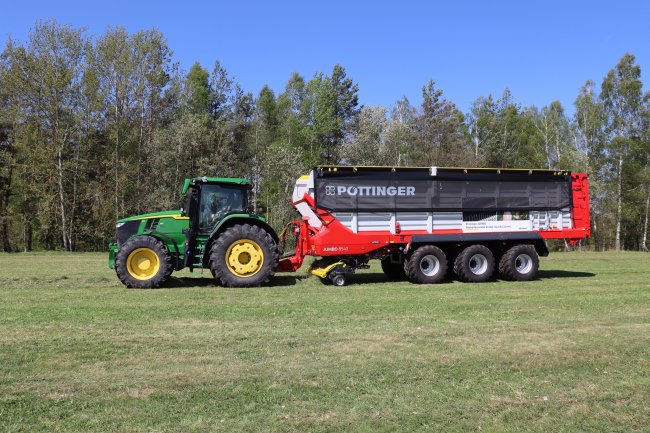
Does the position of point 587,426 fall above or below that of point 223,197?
below

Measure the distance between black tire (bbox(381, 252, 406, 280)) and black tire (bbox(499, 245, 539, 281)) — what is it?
2561 mm

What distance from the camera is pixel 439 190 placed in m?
13.5

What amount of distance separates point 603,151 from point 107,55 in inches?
1407

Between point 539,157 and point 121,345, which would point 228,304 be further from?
point 539,157

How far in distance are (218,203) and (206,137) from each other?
2240 cm

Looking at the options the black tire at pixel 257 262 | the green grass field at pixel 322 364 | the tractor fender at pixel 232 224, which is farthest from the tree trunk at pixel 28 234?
the green grass field at pixel 322 364

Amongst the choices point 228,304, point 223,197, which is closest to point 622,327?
point 228,304

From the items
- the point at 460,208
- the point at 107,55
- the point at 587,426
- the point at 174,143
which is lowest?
the point at 587,426

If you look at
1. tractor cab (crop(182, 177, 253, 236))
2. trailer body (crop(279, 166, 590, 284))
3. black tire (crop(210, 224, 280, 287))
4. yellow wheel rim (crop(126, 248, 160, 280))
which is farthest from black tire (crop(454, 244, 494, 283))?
yellow wheel rim (crop(126, 248, 160, 280))

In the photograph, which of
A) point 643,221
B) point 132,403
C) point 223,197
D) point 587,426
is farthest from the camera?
point 643,221

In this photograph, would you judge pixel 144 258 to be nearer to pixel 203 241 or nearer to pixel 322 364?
pixel 203 241

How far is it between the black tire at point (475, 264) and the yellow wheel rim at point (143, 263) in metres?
7.23

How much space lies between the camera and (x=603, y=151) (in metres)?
41.2

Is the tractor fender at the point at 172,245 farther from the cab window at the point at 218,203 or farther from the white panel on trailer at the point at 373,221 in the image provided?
the white panel on trailer at the point at 373,221
